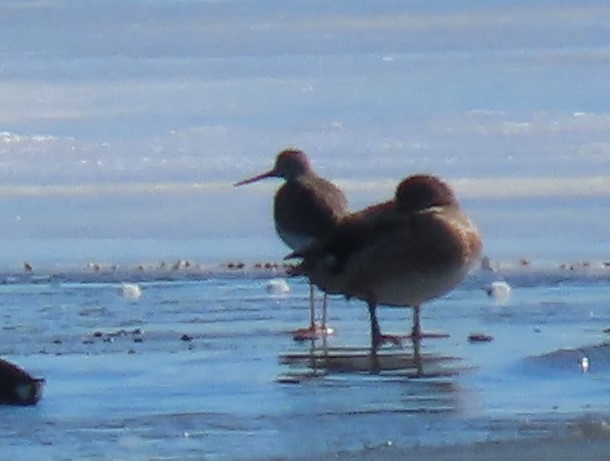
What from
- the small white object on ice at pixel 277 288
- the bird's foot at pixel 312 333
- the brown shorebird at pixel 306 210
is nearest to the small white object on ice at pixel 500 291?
the brown shorebird at pixel 306 210

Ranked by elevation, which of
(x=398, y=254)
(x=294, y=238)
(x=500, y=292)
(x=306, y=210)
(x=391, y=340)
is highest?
(x=306, y=210)

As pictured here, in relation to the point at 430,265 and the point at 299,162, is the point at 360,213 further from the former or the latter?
the point at 299,162

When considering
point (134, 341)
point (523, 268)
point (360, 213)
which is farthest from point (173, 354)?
point (523, 268)

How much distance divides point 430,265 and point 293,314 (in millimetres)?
2639

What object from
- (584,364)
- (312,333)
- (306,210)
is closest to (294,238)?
(306,210)

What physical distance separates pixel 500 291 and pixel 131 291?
2.59 meters

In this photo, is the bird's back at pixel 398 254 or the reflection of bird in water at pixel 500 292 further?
the reflection of bird in water at pixel 500 292

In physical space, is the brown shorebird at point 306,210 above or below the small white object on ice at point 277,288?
above

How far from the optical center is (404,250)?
1015cm

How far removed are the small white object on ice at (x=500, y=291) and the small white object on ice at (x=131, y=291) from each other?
95.7 inches

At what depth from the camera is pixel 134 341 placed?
10625 mm

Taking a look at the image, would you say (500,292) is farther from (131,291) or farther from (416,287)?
(416,287)

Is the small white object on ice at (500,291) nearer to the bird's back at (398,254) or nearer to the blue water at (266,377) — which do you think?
the blue water at (266,377)

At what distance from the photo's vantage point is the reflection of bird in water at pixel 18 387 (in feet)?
26.8
